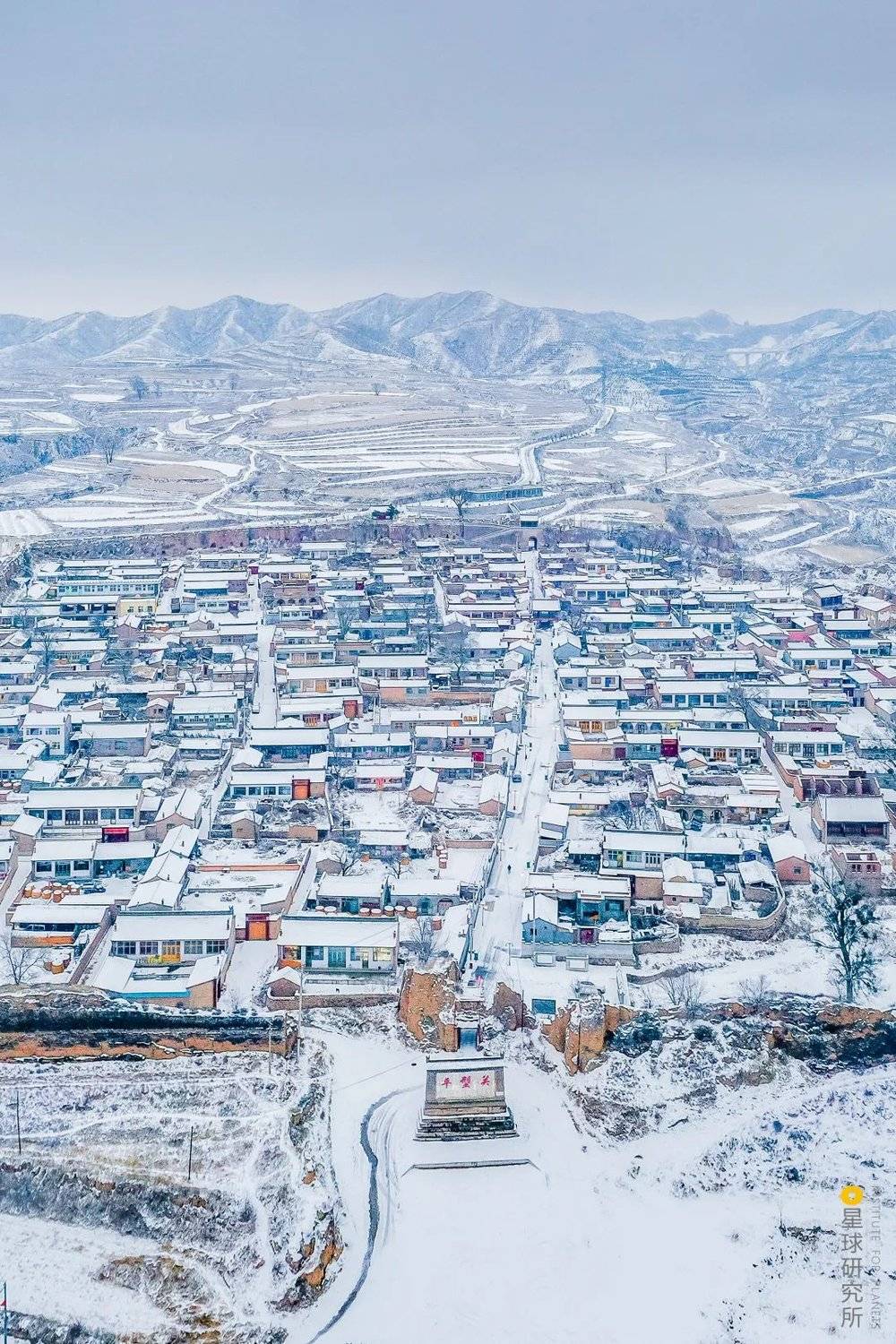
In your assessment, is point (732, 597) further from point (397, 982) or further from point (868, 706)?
point (397, 982)

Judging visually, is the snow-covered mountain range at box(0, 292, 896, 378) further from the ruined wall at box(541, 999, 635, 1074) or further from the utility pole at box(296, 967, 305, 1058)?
the ruined wall at box(541, 999, 635, 1074)

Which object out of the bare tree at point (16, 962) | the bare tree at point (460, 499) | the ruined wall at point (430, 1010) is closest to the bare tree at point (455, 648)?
the bare tree at point (460, 499)

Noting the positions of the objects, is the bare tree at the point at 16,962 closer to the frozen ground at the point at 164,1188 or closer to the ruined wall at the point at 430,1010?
the frozen ground at the point at 164,1188

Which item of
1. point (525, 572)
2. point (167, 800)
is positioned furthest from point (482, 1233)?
point (525, 572)

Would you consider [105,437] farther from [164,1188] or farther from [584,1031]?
[164,1188]

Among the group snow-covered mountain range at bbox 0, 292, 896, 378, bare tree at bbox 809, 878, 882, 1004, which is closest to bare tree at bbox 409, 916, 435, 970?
bare tree at bbox 809, 878, 882, 1004
